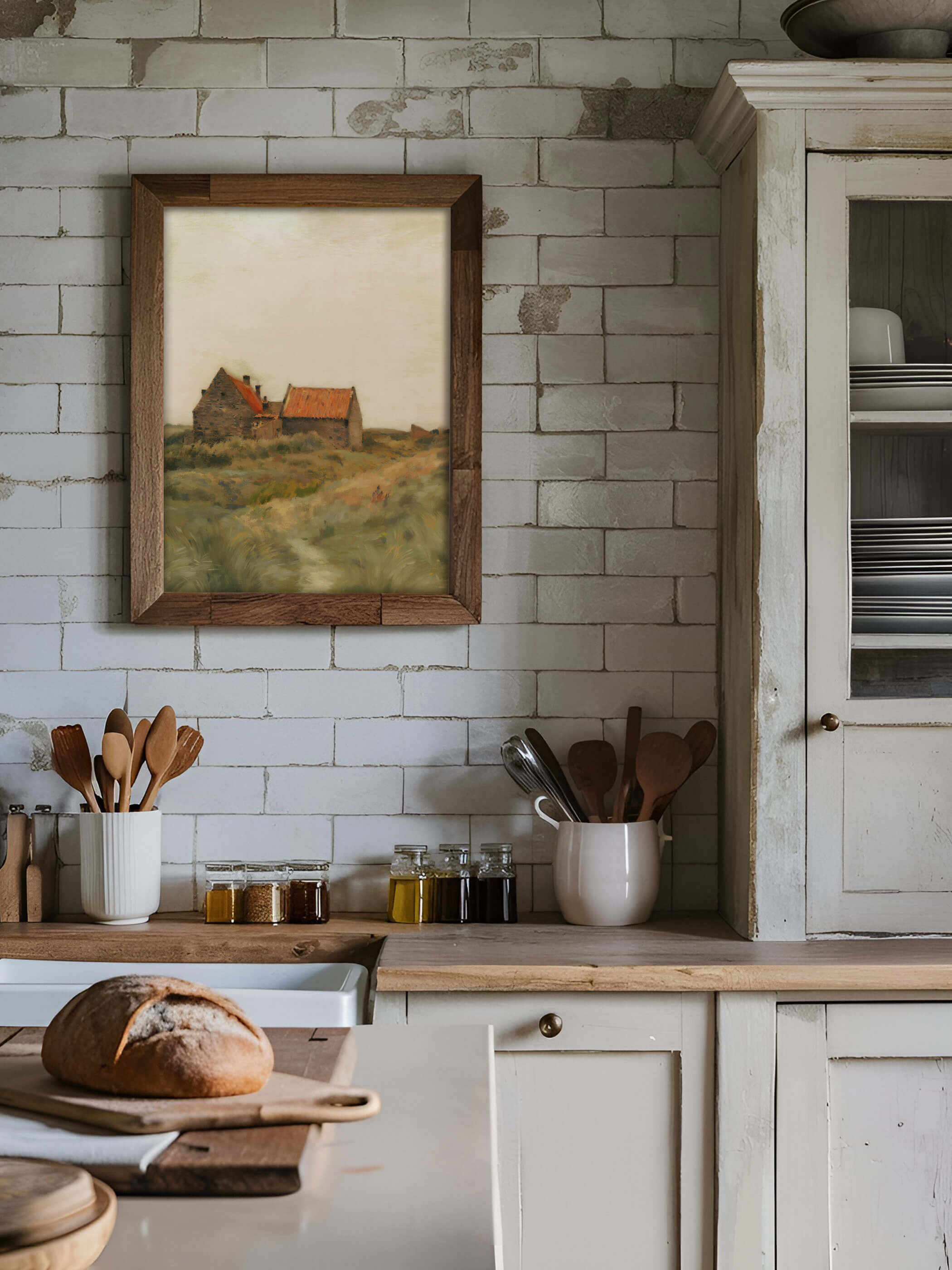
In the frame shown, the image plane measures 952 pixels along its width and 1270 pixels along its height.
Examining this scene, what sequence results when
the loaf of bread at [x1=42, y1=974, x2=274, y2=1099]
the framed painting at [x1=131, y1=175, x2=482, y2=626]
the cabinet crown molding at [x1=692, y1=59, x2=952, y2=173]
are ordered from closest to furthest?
the loaf of bread at [x1=42, y1=974, x2=274, y2=1099], the cabinet crown molding at [x1=692, y1=59, x2=952, y2=173], the framed painting at [x1=131, y1=175, x2=482, y2=626]

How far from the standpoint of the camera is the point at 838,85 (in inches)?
84.3

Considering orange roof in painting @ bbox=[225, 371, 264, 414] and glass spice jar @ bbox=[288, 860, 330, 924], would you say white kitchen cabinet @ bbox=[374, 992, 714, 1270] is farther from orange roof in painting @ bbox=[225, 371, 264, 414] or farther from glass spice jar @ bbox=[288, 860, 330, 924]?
orange roof in painting @ bbox=[225, 371, 264, 414]

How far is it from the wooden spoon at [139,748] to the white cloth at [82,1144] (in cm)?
142

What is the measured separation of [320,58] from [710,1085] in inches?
84.3

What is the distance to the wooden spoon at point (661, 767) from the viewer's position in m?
2.32

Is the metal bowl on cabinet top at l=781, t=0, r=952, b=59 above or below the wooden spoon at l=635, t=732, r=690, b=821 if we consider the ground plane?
above

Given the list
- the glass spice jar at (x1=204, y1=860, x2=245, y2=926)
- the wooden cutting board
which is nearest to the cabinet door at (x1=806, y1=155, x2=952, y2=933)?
the glass spice jar at (x1=204, y1=860, x2=245, y2=926)

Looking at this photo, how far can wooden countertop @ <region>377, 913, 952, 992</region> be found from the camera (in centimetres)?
193

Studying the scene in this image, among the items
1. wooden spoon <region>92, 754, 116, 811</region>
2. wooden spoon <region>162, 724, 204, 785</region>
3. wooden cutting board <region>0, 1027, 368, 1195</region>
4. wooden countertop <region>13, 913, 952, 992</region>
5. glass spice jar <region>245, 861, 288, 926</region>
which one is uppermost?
wooden spoon <region>162, 724, 204, 785</region>

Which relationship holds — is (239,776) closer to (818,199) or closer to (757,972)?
(757,972)

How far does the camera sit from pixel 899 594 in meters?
2.18

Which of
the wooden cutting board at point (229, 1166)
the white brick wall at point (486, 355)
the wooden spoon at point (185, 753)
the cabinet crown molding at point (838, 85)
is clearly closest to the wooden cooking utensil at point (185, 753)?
the wooden spoon at point (185, 753)

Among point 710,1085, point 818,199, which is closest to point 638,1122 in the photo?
point 710,1085

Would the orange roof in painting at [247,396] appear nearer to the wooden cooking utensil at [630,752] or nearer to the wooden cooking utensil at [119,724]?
the wooden cooking utensil at [119,724]
